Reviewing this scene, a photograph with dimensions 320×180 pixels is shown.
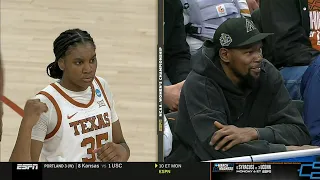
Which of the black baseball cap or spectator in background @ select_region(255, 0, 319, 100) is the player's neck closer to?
the black baseball cap

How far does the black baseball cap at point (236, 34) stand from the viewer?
8.77ft

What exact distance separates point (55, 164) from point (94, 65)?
1.32 ft

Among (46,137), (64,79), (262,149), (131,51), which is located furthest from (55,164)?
(262,149)

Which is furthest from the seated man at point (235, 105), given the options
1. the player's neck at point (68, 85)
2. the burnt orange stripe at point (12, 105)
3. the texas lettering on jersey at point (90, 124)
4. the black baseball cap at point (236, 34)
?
the burnt orange stripe at point (12, 105)

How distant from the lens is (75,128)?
2.61 meters

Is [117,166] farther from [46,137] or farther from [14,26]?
[14,26]

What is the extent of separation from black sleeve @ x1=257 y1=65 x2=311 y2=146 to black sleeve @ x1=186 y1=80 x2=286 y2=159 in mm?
60

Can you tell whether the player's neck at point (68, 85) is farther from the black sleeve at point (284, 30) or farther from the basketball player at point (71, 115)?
the black sleeve at point (284, 30)

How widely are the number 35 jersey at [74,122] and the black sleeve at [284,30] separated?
0.68m

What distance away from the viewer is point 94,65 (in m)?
2.66

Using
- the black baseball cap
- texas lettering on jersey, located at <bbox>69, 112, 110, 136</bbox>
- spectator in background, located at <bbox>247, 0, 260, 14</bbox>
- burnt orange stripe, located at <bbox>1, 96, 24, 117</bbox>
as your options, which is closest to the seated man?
the black baseball cap

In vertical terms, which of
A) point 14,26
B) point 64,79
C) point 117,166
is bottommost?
point 117,166

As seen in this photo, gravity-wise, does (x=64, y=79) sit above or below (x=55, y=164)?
above

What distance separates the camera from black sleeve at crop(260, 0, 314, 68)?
109 inches
